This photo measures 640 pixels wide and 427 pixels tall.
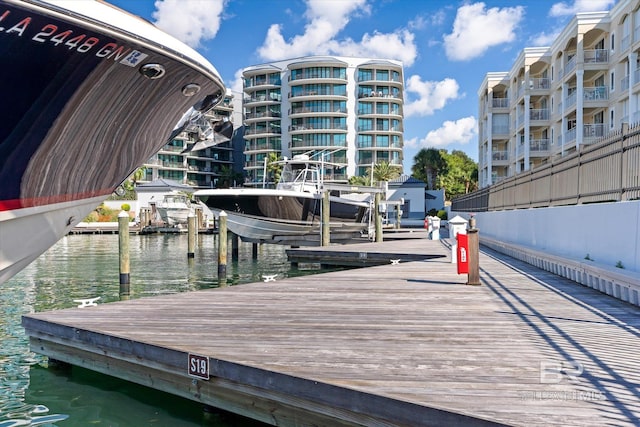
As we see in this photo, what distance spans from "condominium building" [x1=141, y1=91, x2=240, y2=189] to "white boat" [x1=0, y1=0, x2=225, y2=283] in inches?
2569

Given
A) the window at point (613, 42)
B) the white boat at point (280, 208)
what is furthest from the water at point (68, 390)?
the window at point (613, 42)

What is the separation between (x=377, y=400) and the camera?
3.54 meters

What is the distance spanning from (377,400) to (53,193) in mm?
6321

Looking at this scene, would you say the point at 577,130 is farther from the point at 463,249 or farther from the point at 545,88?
the point at 463,249

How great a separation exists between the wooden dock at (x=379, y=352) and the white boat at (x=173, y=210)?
48.2 meters

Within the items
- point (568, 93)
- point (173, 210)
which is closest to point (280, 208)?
point (568, 93)

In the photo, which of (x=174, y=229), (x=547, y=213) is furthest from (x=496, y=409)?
(x=174, y=229)

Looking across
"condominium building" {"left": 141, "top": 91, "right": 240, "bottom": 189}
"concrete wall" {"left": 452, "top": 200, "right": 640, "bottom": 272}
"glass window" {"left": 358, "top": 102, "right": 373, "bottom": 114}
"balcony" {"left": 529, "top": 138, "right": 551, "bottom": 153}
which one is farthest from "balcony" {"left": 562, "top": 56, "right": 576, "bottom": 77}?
"condominium building" {"left": 141, "top": 91, "right": 240, "bottom": 189}

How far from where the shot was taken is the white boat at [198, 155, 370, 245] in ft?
74.7

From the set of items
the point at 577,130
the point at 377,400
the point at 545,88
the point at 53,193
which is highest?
the point at 545,88

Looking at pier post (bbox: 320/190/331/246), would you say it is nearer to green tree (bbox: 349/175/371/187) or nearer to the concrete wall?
the concrete wall

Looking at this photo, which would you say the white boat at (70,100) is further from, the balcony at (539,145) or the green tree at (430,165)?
the green tree at (430,165)

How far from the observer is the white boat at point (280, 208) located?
22.8 metres

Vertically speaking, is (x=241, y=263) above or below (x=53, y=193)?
below
